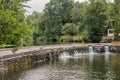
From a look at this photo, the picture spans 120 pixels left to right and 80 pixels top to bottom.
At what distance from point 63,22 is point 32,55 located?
198 ft

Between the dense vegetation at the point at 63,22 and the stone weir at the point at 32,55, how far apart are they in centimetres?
274

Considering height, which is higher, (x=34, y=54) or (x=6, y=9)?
(x=6, y=9)

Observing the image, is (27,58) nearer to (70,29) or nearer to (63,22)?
(70,29)

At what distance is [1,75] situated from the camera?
98.3 feet

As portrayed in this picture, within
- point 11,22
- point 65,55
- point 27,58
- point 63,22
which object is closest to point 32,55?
point 27,58

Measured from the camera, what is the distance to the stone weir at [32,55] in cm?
3441

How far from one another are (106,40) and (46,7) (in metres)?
36.7

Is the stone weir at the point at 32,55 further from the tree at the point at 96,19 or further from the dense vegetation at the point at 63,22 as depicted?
the tree at the point at 96,19

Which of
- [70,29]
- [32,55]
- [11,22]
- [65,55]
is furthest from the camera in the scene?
[70,29]

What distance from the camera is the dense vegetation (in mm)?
20506

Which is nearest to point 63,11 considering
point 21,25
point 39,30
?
point 39,30

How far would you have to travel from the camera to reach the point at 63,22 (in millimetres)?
102000

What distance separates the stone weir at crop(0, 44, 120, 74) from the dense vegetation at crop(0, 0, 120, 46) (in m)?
2.74

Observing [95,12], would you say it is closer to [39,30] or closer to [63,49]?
[63,49]
